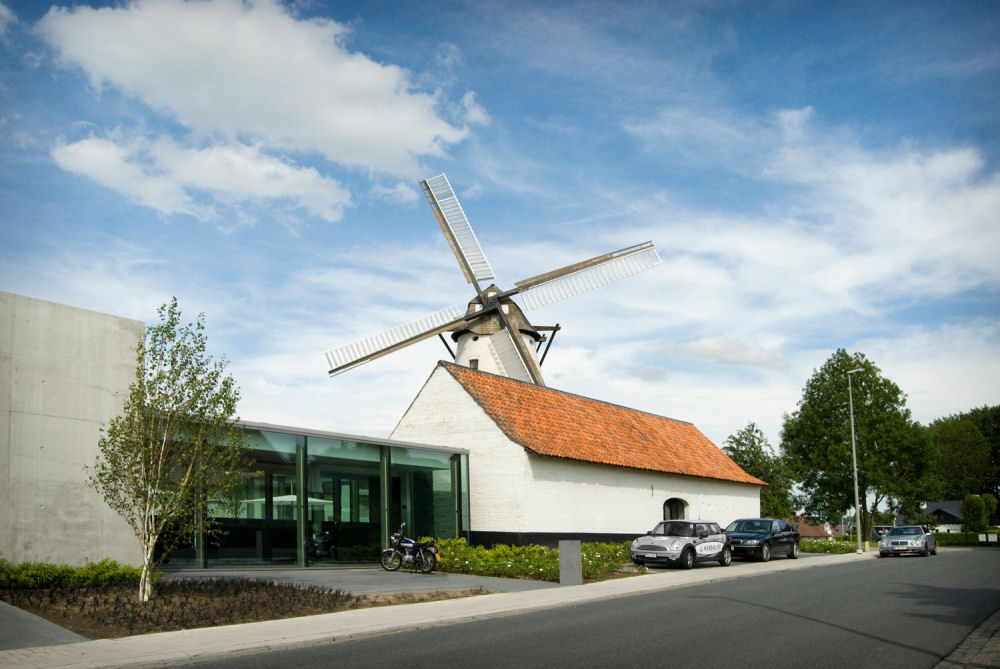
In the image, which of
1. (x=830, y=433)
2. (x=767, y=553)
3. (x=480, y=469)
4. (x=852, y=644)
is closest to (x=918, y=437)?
(x=830, y=433)

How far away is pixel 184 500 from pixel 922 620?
40.6ft

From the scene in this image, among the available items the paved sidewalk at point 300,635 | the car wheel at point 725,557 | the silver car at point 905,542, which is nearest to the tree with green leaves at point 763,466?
the silver car at point 905,542

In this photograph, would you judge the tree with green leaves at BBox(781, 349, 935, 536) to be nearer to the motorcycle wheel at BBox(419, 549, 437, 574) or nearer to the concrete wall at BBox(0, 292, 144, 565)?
the motorcycle wheel at BBox(419, 549, 437, 574)

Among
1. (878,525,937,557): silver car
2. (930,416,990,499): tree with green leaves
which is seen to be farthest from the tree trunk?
(930,416,990,499): tree with green leaves

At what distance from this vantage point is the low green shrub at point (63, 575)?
13258 millimetres

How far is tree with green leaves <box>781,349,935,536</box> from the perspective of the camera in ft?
178

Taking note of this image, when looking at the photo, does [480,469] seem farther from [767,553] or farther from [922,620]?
[922,620]

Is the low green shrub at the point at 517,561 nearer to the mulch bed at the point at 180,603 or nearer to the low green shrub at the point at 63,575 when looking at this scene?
the mulch bed at the point at 180,603

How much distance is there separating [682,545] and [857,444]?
34473 millimetres

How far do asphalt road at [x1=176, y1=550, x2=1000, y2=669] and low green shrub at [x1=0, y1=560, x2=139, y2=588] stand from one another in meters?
5.93

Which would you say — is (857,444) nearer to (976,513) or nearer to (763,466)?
(763,466)

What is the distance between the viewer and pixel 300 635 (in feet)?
36.2

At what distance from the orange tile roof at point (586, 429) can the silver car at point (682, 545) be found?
3772mm

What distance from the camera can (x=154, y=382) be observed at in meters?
14.2
